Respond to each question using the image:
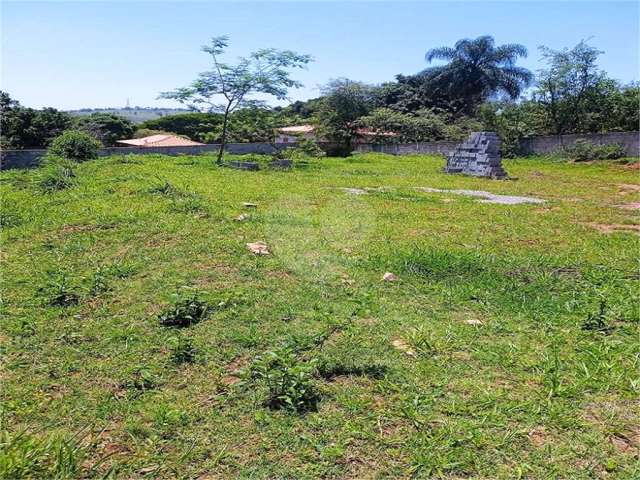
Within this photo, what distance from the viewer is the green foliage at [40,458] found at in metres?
1.67

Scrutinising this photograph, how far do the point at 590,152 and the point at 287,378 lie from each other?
59.8 ft

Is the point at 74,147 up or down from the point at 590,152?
down

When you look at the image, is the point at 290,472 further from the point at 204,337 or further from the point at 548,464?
the point at 204,337

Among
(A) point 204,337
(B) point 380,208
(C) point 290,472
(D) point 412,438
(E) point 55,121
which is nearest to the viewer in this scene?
(C) point 290,472

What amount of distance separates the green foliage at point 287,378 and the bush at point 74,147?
1460 centimetres

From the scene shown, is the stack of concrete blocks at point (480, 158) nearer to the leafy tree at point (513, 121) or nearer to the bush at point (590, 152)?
the bush at point (590, 152)

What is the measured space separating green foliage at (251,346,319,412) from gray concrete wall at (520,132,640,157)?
58.9 feet

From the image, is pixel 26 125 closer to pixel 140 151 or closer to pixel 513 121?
pixel 140 151

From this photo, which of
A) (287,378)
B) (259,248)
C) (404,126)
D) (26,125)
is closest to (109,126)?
(26,125)

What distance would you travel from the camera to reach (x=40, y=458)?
1778 mm

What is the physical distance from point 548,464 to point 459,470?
337mm

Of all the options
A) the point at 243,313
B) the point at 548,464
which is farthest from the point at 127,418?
the point at 548,464

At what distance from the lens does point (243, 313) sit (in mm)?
3377

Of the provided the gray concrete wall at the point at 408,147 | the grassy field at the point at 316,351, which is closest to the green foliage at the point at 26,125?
the gray concrete wall at the point at 408,147
